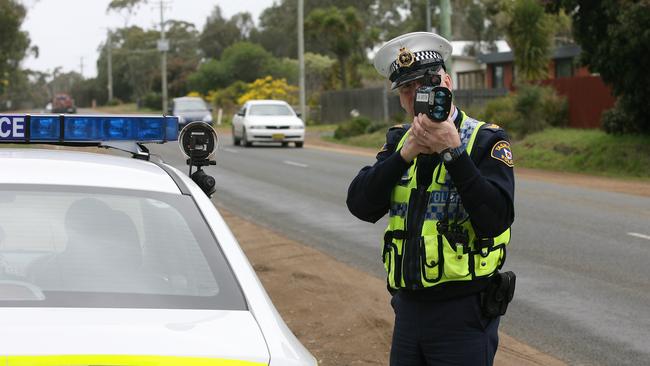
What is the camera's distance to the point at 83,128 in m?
4.69

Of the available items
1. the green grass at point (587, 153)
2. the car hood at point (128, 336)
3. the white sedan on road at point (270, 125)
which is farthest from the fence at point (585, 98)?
the car hood at point (128, 336)

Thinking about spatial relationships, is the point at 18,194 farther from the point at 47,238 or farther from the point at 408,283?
the point at 408,283

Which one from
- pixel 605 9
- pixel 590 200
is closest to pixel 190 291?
pixel 590 200

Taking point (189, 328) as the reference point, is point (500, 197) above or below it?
above

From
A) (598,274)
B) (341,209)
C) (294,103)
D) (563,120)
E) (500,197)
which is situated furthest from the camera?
(294,103)

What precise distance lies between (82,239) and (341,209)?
12.7 meters

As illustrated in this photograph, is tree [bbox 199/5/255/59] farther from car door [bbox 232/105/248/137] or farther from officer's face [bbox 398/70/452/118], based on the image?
officer's face [bbox 398/70/452/118]

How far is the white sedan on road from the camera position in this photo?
3409cm

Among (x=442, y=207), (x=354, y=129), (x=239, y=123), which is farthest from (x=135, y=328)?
(x=354, y=129)

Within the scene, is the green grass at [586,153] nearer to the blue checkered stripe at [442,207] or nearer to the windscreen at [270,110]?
the windscreen at [270,110]

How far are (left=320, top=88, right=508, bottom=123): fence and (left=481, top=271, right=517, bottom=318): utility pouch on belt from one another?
1340 inches

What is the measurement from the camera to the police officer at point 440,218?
11.7ft

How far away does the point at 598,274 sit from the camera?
1013 centimetres

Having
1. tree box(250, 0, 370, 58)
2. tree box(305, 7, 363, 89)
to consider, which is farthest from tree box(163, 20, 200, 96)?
tree box(305, 7, 363, 89)
